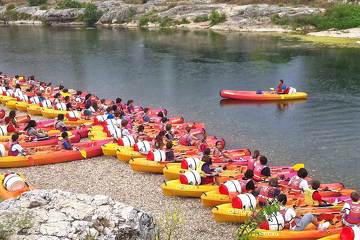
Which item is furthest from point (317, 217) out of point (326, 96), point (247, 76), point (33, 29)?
point (33, 29)

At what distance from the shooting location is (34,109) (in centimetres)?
2539

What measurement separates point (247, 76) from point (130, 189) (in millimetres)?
23489

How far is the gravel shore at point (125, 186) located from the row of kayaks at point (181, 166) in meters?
0.27

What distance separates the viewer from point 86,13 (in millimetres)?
80688

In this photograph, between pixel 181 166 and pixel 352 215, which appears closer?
pixel 352 215

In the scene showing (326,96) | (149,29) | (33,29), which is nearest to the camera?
(326,96)

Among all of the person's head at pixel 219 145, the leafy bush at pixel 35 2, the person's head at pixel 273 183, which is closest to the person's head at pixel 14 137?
the person's head at pixel 219 145

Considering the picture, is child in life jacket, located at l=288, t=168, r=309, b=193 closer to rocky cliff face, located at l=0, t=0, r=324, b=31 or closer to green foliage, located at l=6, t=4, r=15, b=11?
rocky cliff face, located at l=0, t=0, r=324, b=31

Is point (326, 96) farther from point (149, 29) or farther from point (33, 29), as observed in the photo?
point (33, 29)

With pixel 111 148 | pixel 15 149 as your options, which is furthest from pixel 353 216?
pixel 15 149

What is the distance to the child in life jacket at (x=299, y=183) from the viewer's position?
1455 cm

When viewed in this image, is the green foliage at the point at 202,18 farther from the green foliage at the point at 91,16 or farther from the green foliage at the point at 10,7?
the green foliage at the point at 10,7

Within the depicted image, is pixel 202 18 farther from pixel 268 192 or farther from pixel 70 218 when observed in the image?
pixel 70 218

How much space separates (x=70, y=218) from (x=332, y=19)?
5715cm
